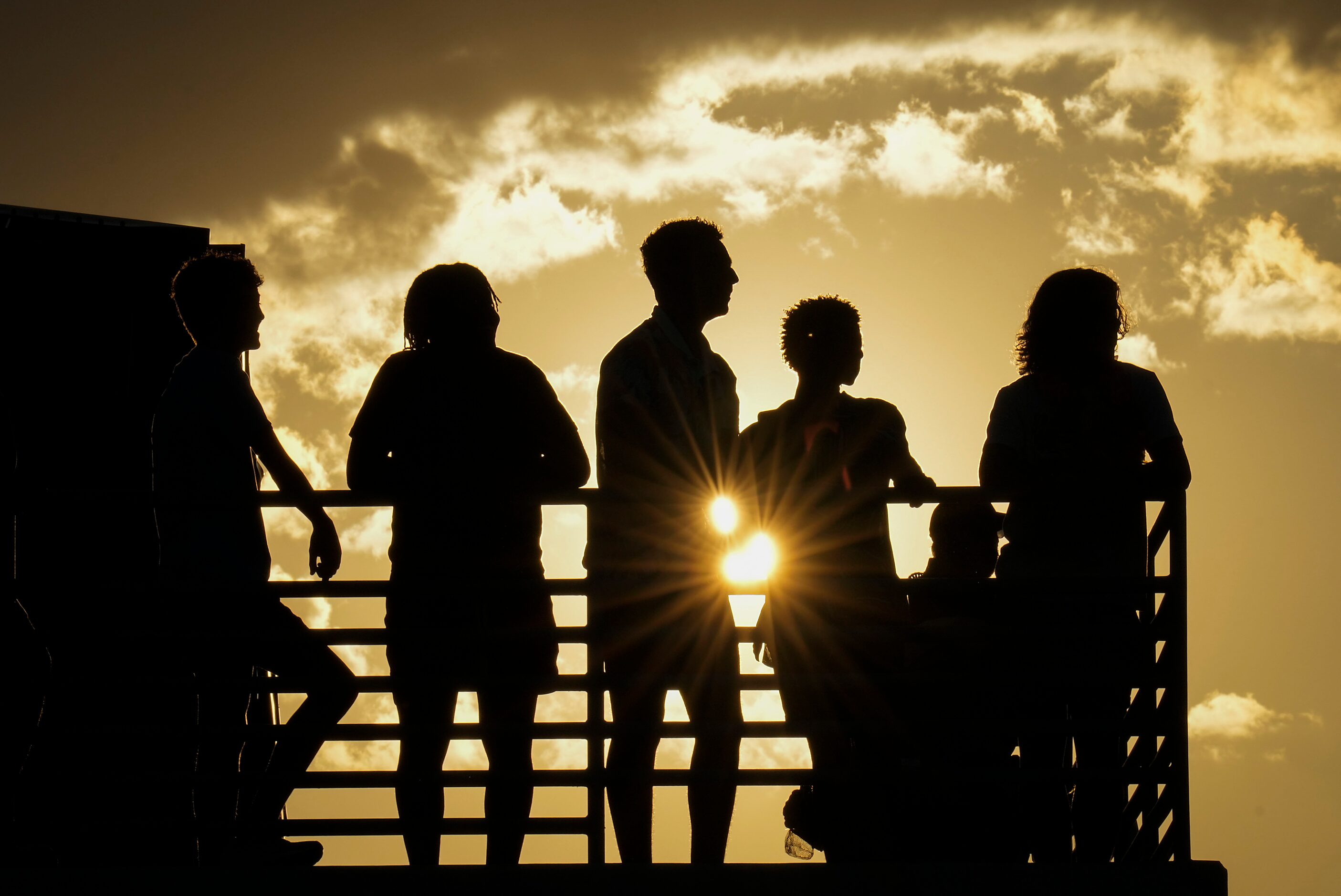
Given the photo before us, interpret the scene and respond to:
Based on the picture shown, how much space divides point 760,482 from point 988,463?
84 centimetres

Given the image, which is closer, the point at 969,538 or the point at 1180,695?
the point at 1180,695

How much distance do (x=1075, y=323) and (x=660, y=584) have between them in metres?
1.78

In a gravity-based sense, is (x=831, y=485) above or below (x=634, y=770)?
above

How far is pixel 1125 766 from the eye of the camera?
4.78 metres

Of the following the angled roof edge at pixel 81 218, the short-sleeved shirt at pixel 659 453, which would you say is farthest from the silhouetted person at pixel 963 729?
the angled roof edge at pixel 81 218

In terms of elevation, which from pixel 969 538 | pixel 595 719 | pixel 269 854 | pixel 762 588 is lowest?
pixel 269 854

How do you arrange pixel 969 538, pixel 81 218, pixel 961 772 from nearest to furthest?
1. pixel 961 772
2. pixel 969 538
3. pixel 81 218

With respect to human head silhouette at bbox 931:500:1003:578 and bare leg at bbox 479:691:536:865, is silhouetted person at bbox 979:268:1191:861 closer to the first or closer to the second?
human head silhouette at bbox 931:500:1003:578

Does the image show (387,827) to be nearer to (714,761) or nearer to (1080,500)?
(714,761)

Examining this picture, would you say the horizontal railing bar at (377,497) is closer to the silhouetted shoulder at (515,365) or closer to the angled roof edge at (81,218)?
the silhouetted shoulder at (515,365)

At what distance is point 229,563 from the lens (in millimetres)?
4742

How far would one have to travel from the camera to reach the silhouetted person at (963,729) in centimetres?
466

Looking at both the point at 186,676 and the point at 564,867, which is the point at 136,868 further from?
the point at 564,867

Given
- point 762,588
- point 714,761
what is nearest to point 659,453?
point 762,588
